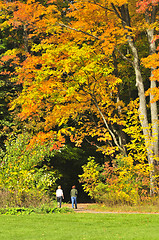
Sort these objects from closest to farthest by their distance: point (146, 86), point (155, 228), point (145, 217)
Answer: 1. point (155, 228)
2. point (145, 217)
3. point (146, 86)

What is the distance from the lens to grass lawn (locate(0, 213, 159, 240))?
10766 mm

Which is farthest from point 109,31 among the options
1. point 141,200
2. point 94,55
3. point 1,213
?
point 1,213

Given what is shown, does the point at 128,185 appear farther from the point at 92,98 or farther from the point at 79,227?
the point at 79,227

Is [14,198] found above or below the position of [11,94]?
below

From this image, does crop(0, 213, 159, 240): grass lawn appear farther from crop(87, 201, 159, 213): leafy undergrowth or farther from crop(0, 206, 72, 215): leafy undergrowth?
crop(87, 201, 159, 213): leafy undergrowth

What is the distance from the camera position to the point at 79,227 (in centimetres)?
1287

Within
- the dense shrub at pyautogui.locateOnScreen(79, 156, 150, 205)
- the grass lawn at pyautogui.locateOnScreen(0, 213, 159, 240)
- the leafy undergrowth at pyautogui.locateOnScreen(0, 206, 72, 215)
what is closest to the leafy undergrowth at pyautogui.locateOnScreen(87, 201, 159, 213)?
the dense shrub at pyautogui.locateOnScreen(79, 156, 150, 205)

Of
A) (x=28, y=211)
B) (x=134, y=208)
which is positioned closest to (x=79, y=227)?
(x=28, y=211)

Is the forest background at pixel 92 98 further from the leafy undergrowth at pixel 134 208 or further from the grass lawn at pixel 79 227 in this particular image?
the grass lawn at pixel 79 227

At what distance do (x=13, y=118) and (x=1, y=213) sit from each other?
9871 mm

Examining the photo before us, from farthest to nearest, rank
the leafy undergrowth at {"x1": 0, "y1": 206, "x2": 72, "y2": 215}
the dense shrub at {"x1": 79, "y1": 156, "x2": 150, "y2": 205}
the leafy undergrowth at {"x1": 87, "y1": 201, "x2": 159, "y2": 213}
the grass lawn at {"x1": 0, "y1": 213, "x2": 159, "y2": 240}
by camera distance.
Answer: the dense shrub at {"x1": 79, "y1": 156, "x2": 150, "y2": 205} < the leafy undergrowth at {"x1": 87, "y1": 201, "x2": 159, "y2": 213} < the leafy undergrowth at {"x1": 0, "y1": 206, "x2": 72, "y2": 215} < the grass lawn at {"x1": 0, "y1": 213, "x2": 159, "y2": 240}

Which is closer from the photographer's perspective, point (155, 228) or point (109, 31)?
point (155, 228)

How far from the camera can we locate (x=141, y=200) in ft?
62.0

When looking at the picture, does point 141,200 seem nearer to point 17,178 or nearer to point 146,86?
point 17,178
